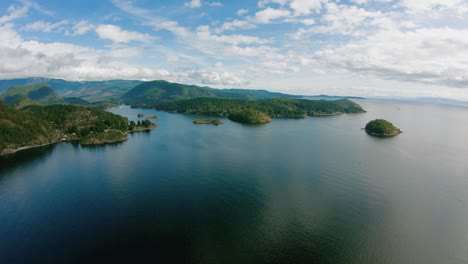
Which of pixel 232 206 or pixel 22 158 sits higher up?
pixel 22 158

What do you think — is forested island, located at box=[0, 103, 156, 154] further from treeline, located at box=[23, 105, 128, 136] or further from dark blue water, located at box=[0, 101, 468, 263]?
dark blue water, located at box=[0, 101, 468, 263]

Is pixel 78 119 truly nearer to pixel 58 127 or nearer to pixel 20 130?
pixel 58 127

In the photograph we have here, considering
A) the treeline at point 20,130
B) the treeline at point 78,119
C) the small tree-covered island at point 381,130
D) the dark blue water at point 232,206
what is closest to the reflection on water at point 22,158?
the dark blue water at point 232,206

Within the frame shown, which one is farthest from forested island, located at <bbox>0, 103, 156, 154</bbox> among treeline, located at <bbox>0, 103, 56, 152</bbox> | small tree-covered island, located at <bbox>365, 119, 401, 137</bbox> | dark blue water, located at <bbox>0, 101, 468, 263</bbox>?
small tree-covered island, located at <bbox>365, 119, 401, 137</bbox>

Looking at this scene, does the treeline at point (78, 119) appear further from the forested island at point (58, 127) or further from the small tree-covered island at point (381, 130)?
the small tree-covered island at point (381, 130)

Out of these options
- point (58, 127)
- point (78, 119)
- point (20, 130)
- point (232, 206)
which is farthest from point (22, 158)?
point (232, 206)

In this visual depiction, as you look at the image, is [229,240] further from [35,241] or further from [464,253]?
[464,253]

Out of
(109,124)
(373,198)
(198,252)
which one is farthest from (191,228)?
(109,124)
